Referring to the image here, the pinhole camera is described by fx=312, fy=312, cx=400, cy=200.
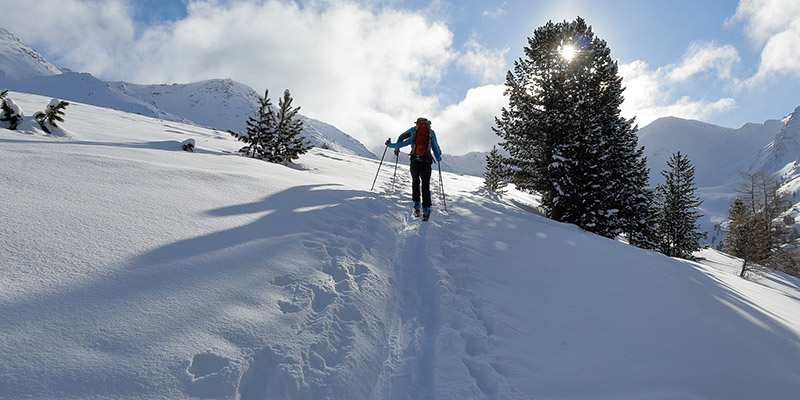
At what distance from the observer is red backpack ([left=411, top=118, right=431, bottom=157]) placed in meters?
7.82

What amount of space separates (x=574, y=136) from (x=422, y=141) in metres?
8.60

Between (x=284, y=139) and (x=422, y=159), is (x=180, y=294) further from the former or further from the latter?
(x=284, y=139)

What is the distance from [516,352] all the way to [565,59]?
1471cm

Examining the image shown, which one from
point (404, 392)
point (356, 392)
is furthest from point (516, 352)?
point (356, 392)

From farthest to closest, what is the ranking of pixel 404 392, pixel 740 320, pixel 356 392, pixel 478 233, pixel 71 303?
pixel 478 233 → pixel 740 320 → pixel 404 392 → pixel 356 392 → pixel 71 303

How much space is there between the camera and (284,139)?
→ 1365 centimetres

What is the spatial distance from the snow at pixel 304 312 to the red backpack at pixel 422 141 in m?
3.19

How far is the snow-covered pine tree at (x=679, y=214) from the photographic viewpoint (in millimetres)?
21656

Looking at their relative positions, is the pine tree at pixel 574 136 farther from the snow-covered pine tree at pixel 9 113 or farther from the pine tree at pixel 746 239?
the snow-covered pine tree at pixel 9 113

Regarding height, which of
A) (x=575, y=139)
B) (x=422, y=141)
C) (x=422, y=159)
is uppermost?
(x=575, y=139)

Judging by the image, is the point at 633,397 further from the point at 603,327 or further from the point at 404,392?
the point at 404,392

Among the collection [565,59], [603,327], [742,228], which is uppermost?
[565,59]

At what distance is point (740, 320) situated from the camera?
12.4 feet

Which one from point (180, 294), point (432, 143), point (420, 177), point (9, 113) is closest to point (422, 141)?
point (432, 143)
